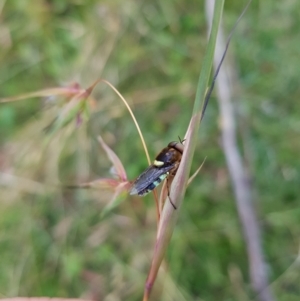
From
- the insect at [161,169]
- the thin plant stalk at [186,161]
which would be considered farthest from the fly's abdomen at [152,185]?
the thin plant stalk at [186,161]

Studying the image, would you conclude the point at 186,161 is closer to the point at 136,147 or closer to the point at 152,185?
the point at 152,185

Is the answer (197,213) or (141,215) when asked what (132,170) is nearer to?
(141,215)

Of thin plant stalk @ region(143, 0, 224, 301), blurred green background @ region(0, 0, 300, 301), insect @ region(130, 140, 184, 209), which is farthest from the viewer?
blurred green background @ region(0, 0, 300, 301)

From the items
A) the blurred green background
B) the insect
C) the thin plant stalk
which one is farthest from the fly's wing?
the blurred green background

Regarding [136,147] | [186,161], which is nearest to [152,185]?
[186,161]

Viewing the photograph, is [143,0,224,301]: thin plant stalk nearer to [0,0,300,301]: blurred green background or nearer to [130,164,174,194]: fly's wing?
[130,164,174,194]: fly's wing
